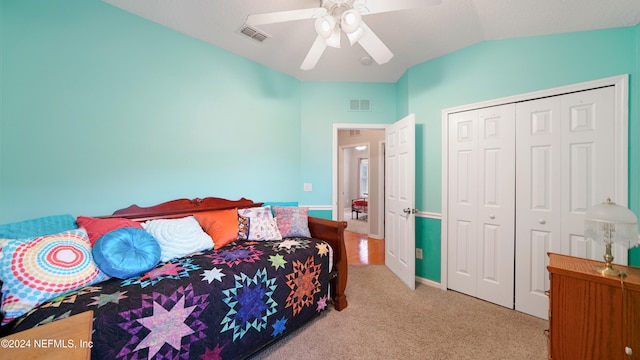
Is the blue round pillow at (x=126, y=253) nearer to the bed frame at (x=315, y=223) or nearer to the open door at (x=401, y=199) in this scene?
the bed frame at (x=315, y=223)

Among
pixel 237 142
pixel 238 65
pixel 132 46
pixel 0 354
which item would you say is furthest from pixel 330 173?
pixel 0 354

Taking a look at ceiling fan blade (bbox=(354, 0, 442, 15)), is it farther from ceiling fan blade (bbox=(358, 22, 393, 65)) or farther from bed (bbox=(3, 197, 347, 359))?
bed (bbox=(3, 197, 347, 359))

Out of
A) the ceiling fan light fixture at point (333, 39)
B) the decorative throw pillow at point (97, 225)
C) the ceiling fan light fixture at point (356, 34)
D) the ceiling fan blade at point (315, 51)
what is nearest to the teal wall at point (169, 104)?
the decorative throw pillow at point (97, 225)

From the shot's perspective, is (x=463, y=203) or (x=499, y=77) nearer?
(x=499, y=77)

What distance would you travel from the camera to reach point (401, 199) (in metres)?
2.77

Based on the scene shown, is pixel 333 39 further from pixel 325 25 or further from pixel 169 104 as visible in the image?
pixel 169 104

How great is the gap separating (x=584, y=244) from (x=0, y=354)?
3.25 meters

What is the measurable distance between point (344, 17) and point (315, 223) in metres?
1.73

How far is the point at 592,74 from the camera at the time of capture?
6.06 feet

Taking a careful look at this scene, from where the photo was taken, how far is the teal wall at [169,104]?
4.98 ft

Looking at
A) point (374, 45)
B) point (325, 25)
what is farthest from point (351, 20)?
point (374, 45)

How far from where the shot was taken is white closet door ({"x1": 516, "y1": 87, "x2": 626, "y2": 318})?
1819mm

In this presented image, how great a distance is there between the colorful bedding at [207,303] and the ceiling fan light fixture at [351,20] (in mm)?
1619

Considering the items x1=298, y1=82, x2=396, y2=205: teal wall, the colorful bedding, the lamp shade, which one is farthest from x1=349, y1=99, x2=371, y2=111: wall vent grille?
the lamp shade
